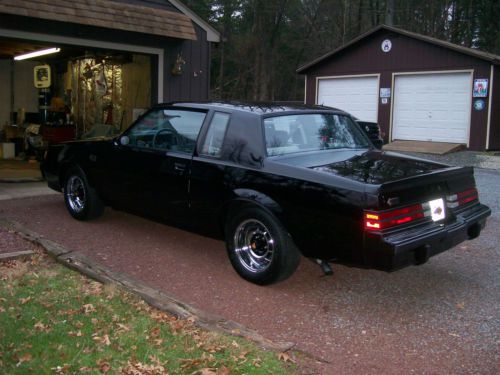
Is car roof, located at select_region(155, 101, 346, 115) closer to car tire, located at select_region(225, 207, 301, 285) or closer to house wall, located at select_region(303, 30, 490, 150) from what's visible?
car tire, located at select_region(225, 207, 301, 285)

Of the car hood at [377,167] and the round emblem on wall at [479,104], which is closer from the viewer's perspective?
the car hood at [377,167]

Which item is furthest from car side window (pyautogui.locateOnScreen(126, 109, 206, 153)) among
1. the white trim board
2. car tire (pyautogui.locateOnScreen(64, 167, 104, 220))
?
the white trim board

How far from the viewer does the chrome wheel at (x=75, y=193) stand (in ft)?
23.0

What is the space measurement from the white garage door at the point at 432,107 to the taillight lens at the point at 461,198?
12.9m

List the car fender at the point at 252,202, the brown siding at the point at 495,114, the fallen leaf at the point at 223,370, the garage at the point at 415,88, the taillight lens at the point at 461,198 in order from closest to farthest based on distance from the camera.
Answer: the fallen leaf at the point at 223,370
the car fender at the point at 252,202
the taillight lens at the point at 461,198
the brown siding at the point at 495,114
the garage at the point at 415,88

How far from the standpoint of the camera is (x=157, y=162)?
582cm

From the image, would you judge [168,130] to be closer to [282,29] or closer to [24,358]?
[24,358]

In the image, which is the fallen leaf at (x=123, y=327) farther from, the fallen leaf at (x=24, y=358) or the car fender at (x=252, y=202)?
the car fender at (x=252, y=202)

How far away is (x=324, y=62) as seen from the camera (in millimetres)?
21125

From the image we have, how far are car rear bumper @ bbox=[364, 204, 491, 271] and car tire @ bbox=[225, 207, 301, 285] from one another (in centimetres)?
77

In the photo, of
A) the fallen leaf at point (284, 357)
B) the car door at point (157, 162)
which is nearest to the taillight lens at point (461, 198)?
the fallen leaf at point (284, 357)

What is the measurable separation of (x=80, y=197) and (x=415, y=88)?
14156 mm

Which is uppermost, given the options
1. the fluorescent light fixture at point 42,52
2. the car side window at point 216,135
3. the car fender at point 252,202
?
the fluorescent light fixture at point 42,52

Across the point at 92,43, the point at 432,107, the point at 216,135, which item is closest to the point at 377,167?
the point at 216,135
